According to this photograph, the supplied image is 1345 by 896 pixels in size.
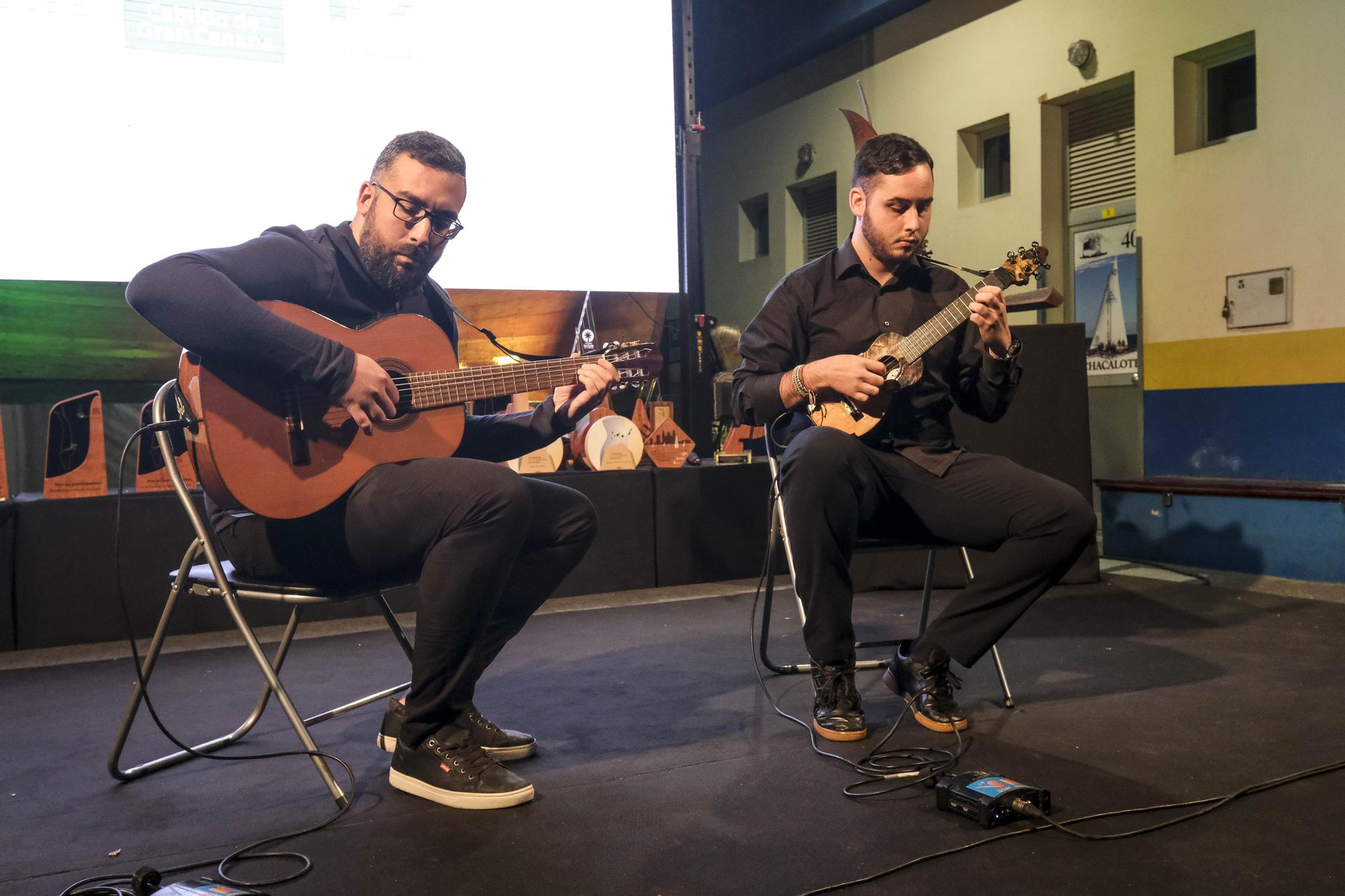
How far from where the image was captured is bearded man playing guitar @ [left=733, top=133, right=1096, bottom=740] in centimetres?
208

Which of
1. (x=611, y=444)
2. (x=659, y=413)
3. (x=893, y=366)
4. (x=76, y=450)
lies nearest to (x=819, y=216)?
(x=659, y=413)

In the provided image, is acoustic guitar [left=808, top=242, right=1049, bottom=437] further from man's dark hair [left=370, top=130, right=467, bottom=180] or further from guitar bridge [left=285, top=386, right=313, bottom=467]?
guitar bridge [left=285, top=386, right=313, bottom=467]

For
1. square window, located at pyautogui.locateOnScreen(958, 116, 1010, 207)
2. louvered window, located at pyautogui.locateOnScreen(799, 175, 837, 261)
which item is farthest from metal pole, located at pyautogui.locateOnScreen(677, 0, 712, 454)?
louvered window, located at pyautogui.locateOnScreen(799, 175, 837, 261)

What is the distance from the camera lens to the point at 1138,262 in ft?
18.3

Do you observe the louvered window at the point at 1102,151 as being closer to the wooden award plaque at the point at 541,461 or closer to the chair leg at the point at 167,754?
the wooden award plaque at the point at 541,461

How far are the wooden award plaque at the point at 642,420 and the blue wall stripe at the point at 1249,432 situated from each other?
2.91m

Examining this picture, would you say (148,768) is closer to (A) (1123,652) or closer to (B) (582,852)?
(B) (582,852)

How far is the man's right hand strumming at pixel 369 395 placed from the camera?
1718 millimetres

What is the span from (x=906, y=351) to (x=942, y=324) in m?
0.09

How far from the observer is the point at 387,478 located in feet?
5.65

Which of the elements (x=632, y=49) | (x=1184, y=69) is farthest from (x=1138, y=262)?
(x=632, y=49)

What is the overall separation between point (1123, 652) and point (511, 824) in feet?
6.24

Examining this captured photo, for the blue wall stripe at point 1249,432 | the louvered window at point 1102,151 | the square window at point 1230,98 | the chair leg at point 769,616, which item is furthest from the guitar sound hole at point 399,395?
the louvered window at point 1102,151

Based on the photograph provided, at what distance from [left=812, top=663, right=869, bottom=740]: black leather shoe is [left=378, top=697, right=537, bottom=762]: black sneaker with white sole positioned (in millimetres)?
585
